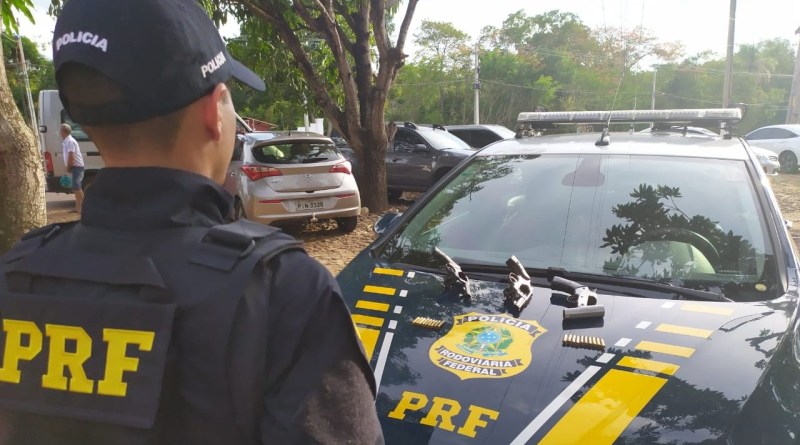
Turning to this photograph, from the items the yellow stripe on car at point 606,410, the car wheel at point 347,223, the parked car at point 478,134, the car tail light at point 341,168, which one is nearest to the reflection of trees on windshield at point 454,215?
the yellow stripe on car at point 606,410

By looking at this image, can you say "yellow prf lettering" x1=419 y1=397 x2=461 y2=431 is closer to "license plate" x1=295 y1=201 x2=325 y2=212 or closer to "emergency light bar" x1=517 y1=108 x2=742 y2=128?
"emergency light bar" x1=517 y1=108 x2=742 y2=128

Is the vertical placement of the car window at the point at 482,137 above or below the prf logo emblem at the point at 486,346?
above

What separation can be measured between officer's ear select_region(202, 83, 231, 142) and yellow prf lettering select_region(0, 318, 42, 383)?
0.39 m

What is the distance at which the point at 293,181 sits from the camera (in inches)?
290

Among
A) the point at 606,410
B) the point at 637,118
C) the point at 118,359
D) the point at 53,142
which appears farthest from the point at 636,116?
the point at 53,142

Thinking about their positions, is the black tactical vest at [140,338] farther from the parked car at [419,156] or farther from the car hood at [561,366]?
the parked car at [419,156]

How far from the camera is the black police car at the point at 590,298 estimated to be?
1.60 m

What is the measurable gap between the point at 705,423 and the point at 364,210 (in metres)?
7.91

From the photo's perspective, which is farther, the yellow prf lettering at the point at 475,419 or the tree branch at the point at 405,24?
the tree branch at the point at 405,24

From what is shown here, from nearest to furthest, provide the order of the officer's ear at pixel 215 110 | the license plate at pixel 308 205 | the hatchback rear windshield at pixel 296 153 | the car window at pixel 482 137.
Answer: the officer's ear at pixel 215 110
the license plate at pixel 308 205
the hatchback rear windshield at pixel 296 153
the car window at pixel 482 137

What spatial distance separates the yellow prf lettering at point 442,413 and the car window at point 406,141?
31.2 feet

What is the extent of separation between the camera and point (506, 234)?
263 centimetres

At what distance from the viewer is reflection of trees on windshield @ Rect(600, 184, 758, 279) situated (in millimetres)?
2264

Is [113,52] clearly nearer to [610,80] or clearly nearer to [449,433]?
[449,433]
